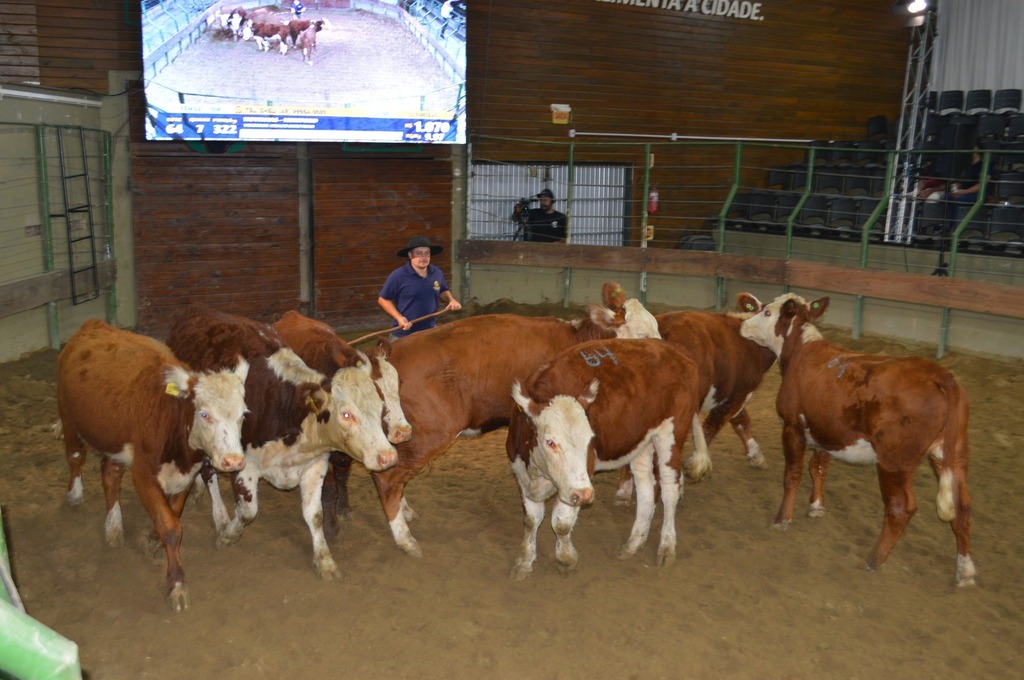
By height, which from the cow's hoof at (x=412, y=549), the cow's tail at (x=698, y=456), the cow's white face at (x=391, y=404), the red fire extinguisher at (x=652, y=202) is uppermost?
the red fire extinguisher at (x=652, y=202)

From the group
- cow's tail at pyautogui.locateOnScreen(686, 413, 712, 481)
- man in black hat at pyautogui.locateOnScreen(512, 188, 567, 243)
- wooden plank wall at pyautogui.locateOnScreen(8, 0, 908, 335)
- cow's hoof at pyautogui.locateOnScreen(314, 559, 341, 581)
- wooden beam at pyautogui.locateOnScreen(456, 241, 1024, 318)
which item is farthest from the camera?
man in black hat at pyautogui.locateOnScreen(512, 188, 567, 243)

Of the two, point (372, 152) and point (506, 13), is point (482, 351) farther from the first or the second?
point (506, 13)

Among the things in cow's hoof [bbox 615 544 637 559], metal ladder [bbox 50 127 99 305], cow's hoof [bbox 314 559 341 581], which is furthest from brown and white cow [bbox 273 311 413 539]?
metal ladder [bbox 50 127 99 305]

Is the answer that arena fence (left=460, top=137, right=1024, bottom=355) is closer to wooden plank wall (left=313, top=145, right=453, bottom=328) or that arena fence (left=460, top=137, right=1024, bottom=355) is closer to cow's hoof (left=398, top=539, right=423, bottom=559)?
wooden plank wall (left=313, top=145, right=453, bottom=328)

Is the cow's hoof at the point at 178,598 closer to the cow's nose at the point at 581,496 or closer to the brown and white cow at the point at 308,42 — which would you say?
the cow's nose at the point at 581,496

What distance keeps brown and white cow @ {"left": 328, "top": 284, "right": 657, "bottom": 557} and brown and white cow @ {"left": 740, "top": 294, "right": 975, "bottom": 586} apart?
4.91 ft

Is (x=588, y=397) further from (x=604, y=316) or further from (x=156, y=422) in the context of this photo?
(x=156, y=422)

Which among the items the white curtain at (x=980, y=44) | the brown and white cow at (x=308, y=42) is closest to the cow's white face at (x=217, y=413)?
the brown and white cow at (x=308, y=42)

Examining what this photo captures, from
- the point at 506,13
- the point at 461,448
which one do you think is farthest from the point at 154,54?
the point at 461,448

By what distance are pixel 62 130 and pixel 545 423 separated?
7.35 metres

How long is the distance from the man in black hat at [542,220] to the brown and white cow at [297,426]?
794 cm

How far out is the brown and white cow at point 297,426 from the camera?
5020 mm

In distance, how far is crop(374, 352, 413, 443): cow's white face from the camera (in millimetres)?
5137

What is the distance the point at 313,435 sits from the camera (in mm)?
5195
